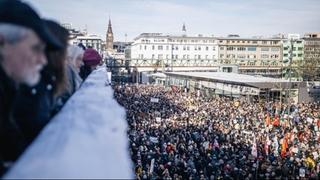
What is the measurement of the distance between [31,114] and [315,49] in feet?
360

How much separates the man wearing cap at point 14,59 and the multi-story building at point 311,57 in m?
76.4

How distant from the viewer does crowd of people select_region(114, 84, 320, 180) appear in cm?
1374

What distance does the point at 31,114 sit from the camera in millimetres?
1470

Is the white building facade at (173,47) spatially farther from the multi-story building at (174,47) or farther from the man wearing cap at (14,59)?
the man wearing cap at (14,59)

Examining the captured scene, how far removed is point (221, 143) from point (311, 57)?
80.7 m

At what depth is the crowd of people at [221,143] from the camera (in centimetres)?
1374

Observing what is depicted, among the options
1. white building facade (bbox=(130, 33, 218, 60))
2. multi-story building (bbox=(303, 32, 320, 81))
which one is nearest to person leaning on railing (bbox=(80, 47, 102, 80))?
multi-story building (bbox=(303, 32, 320, 81))

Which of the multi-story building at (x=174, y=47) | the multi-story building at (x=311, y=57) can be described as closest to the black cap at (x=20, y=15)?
the multi-story building at (x=311, y=57)

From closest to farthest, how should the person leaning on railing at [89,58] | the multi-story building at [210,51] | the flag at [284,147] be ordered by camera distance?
A: the person leaning on railing at [89,58] → the flag at [284,147] → the multi-story building at [210,51]

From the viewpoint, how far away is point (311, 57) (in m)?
93.6

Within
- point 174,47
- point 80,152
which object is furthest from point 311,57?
point 80,152

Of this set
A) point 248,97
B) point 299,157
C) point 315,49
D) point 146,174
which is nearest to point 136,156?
point 146,174

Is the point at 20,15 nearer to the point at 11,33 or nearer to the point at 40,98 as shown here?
the point at 11,33

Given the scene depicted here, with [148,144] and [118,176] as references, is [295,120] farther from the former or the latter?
[118,176]
